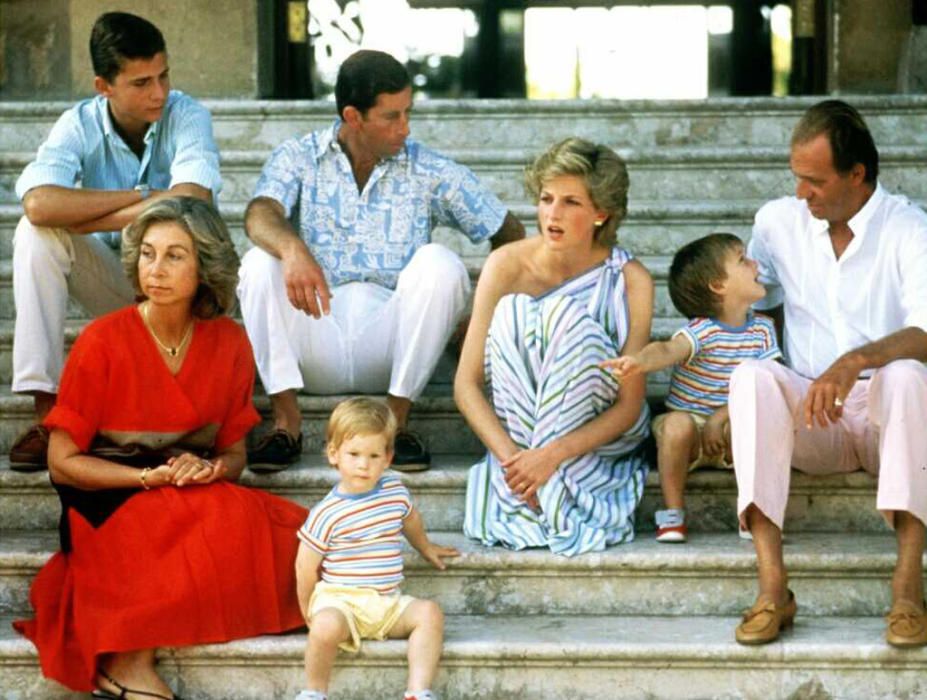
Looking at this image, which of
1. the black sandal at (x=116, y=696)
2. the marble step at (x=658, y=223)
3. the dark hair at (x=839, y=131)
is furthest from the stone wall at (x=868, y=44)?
the black sandal at (x=116, y=696)

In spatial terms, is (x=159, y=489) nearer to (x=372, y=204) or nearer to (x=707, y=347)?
(x=372, y=204)

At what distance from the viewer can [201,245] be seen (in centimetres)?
395

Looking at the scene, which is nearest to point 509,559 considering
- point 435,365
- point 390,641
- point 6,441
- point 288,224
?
point 390,641

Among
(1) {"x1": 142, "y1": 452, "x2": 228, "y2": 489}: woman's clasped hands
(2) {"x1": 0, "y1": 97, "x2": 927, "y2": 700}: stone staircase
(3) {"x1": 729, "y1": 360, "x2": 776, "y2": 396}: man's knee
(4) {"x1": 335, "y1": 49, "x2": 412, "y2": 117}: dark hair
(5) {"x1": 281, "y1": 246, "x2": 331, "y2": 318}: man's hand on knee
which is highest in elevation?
(4) {"x1": 335, "y1": 49, "x2": 412, "y2": 117}: dark hair

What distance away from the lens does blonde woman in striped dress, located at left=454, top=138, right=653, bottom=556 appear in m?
4.08

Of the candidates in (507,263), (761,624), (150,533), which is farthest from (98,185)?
(761,624)

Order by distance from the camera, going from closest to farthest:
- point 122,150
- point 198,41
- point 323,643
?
point 323,643 < point 122,150 < point 198,41

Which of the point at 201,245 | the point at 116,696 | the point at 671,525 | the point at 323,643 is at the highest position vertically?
the point at 201,245

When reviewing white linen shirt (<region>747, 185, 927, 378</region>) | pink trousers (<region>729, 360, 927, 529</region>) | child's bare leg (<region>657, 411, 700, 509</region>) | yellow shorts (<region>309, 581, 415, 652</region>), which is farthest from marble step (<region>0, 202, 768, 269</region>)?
yellow shorts (<region>309, 581, 415, 652</region>)

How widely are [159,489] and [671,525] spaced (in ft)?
3.90

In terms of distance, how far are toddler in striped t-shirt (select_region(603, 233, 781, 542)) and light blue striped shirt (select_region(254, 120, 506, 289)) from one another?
0.66 m

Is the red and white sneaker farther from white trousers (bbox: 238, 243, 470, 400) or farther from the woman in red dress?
the woman in red dress

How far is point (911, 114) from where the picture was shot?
579cm

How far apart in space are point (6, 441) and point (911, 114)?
3.12 meters
